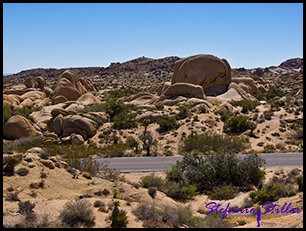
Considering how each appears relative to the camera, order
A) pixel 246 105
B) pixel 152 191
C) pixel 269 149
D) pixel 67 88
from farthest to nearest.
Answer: pixel 67 88, pixel 246 105, pixel 269 149, pixel 152 191

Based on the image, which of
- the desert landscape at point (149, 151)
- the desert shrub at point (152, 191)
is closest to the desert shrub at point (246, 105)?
the desert landscape at point (149, 151)

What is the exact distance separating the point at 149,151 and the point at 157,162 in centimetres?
380

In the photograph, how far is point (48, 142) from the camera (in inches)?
1034

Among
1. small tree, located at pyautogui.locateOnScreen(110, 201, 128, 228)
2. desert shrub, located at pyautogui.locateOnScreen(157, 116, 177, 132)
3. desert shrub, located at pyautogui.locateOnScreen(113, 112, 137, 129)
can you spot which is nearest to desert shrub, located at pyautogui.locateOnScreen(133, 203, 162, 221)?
small tree, located at pyautogui.locateOnScreen(110, 201, 128, 228)

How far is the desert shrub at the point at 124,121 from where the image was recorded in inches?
1275

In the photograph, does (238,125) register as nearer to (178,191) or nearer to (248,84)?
(178,191)

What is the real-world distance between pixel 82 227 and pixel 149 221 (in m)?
2.15

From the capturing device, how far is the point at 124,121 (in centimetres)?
3297

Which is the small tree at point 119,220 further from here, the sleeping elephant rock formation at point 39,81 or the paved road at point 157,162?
the sleeping elephant rock formation at point 39,81

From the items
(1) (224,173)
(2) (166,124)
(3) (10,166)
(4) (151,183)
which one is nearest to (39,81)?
(2) (166,124)

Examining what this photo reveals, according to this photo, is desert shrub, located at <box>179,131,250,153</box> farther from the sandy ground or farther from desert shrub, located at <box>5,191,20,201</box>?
desert shrub, located at <box>5,191,20,201</box>

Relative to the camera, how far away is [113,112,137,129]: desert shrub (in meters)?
32.4

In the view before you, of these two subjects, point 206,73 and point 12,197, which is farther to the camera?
point 206,73

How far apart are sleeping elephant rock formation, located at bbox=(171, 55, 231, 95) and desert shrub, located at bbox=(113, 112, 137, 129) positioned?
1584 cm
